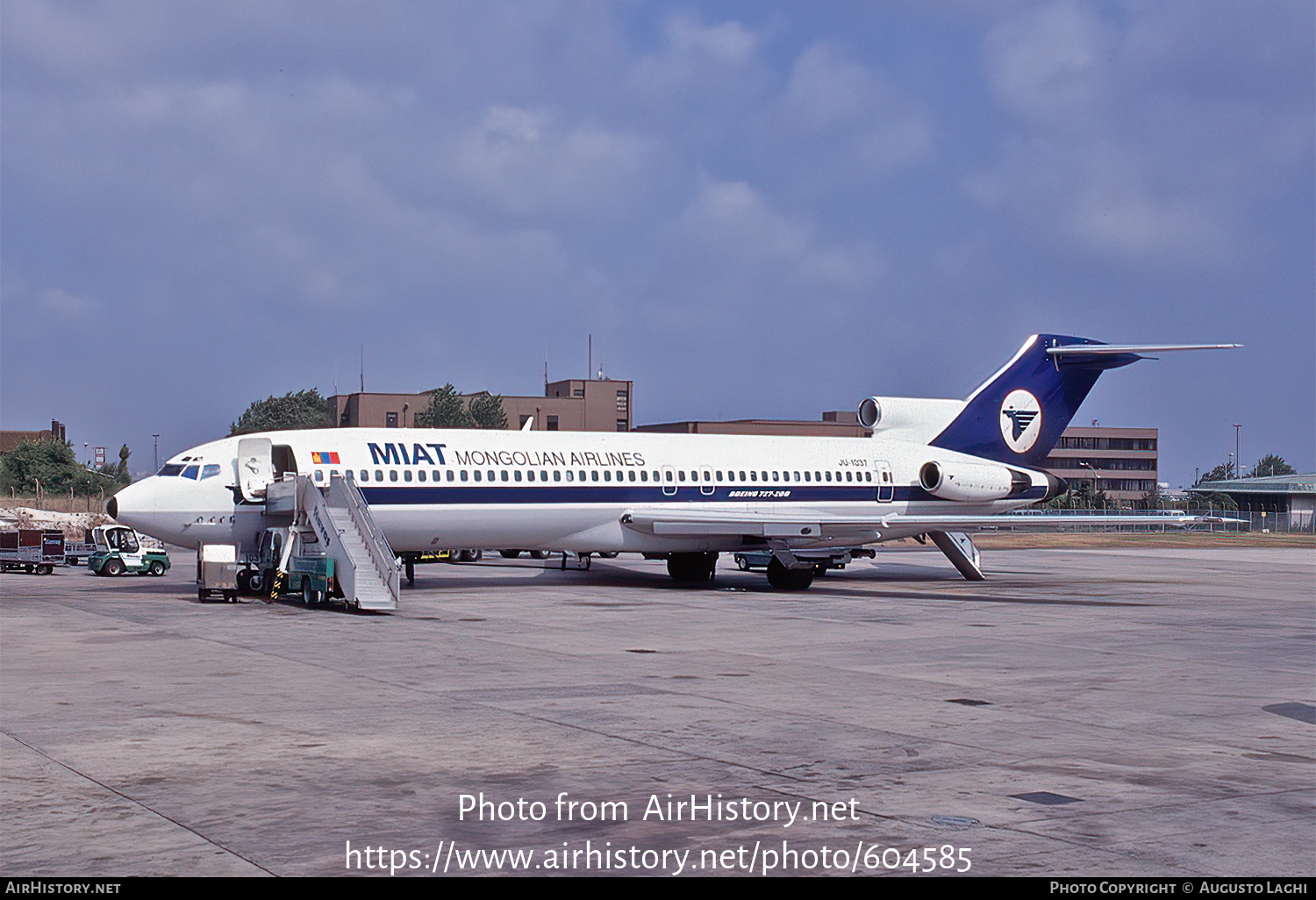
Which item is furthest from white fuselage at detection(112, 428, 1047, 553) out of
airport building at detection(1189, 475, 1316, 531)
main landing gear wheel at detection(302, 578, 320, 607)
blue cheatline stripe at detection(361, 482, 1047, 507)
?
airport building at detection(1189, 475, 1316, 531)

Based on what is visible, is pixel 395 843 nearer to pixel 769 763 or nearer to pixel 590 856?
pixel 590 856

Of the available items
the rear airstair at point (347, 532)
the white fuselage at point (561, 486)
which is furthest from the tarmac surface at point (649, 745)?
the white fuselage at point (561, 486)

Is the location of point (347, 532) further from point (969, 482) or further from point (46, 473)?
point (46, 473)

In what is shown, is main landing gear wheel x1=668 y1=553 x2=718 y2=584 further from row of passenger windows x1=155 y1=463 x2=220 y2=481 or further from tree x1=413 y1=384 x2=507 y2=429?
tree x1=413 y1=384 x2=507 y2=429

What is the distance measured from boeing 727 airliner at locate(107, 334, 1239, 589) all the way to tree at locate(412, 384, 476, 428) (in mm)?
62023

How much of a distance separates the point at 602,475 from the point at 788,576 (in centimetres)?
567

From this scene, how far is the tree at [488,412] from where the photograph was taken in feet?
326

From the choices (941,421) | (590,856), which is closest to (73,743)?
(590,856)

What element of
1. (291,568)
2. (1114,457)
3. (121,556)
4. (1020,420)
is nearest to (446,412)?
(121,556)

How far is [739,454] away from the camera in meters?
36.3

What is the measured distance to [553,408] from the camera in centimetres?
10094

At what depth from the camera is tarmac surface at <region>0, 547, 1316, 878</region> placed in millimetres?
8172

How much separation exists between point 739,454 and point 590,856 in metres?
28.6

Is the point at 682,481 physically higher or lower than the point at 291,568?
higher
